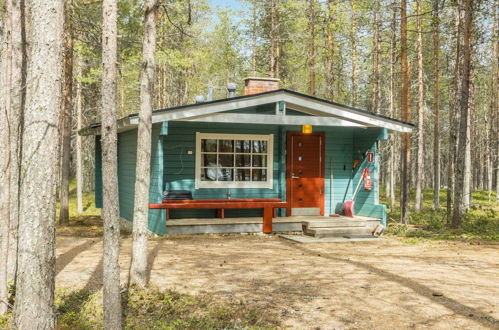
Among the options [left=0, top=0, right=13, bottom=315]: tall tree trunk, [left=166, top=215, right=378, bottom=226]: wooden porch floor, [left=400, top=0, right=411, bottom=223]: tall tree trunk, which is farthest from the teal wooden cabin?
[left=0, top=0, right=13, bottom=315]: tall tree trunk

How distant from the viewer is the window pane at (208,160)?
478 inches

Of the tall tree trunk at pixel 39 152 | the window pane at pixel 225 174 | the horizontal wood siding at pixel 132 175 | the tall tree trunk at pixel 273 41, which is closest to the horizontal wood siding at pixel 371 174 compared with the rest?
the window pane at pixel 225 174

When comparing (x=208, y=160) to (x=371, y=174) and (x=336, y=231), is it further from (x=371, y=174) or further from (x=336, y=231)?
(x=371, y=174)

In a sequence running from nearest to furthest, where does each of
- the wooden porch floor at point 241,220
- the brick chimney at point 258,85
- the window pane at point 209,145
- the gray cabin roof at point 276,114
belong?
the gray cabin roof at point 276,114 → the wooden porch floor at point 241,220 → the window pane at point 209,145 → the brick chimney at point 258,85

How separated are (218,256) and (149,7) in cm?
456

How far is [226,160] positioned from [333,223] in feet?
10.4

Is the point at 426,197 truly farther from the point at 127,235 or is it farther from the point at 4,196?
the point at 4,196

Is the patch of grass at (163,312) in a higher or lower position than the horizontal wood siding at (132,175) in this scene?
lower

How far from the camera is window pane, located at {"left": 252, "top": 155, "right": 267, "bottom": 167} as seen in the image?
12.7m

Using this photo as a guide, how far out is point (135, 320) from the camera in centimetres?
563

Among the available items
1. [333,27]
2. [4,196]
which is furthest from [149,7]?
[333,27]

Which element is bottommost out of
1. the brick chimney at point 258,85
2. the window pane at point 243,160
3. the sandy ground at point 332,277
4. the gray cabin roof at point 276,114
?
the sandy ground at point 332,277

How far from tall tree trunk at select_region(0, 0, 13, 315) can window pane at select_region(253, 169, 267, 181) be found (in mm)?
7397

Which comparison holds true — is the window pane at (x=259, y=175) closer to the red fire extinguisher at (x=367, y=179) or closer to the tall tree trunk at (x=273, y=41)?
the red fire extinguisher at (x=367, y=179)
